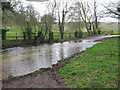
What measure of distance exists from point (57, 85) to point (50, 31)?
57.8ft

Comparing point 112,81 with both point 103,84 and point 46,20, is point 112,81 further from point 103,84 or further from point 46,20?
point 46,20

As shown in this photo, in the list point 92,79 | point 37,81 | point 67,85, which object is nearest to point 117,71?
point 92,79

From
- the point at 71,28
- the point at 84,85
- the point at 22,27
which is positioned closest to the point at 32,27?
the point at 22,27

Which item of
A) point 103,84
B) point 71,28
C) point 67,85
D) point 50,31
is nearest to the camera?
point 103,84

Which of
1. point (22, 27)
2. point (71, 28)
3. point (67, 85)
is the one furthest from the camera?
point (71, 28)

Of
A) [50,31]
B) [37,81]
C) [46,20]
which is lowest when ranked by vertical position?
[37,81]

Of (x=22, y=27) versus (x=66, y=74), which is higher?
(x=22, y=27)

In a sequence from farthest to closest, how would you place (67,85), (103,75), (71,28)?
1. (71,28)
2. (103,75)
3. (67,85)

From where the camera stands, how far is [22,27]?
18766 mm

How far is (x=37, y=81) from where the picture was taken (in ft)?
16.1

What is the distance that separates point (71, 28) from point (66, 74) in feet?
79.6

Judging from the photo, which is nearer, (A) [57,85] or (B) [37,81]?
(A) [57,85]

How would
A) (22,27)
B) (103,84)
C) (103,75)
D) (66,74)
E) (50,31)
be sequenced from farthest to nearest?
(50,31) → (22,27) → (66,74) → (103,75) → (103,84)

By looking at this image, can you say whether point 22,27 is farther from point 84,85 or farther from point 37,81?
point 84,85
